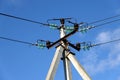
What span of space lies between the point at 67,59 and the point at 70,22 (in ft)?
8.77

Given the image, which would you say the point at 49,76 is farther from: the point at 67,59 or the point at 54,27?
the point at 54,27

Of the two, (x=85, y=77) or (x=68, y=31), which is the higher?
(x=68, y=31)

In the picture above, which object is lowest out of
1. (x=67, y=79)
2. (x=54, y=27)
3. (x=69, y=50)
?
(x=67, y=79)

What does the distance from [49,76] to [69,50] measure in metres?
3.25

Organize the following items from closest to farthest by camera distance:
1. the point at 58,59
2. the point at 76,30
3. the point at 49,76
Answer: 1. the point at 49,76
2. the point at 58,59
3. the point at 76,30

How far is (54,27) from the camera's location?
969 inches

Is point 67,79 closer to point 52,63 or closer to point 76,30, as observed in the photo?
point 52,63

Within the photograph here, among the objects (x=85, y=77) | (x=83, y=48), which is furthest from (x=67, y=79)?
(x=83, y=48)

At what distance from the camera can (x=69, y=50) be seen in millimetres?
23234

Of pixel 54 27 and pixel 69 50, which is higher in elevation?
pixel 54 27

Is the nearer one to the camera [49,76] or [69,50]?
[49,76]

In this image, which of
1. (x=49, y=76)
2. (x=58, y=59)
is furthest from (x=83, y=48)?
(x=49, y=76)

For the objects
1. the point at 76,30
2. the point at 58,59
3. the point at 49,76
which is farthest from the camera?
the point at 76,30

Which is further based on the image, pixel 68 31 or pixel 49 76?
pixel 68 31
